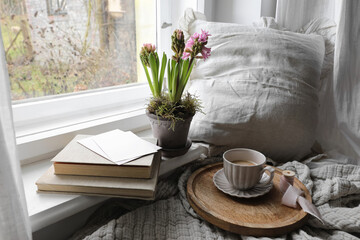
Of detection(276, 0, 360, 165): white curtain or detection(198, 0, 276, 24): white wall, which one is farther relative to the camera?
detection(198, 0, 276, 24): white wall

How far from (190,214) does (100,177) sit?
0.76ft

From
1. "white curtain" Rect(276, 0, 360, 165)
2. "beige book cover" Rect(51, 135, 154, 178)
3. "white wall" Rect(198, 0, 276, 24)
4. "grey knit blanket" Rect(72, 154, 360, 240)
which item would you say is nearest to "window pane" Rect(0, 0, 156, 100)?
"white wall" Rect(198, 0, 276, 24)

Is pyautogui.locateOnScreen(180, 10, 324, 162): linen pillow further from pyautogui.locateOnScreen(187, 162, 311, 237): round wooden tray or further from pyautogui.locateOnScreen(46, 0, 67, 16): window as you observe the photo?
pyautogui.locateOnScreen(46, 0, 67, 16): window

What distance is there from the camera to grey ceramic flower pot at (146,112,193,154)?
0.82 m

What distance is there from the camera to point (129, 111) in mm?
1137

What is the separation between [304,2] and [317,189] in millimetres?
712

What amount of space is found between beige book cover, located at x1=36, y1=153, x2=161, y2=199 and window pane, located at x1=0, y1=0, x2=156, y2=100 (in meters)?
0.38

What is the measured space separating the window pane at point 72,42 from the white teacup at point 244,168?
608 millimetres

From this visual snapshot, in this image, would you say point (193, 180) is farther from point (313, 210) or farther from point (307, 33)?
point (307, 33)

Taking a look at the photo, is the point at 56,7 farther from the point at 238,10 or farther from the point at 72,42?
the point at 238,10

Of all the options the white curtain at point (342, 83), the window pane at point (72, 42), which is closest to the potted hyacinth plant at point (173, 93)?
the window pane at point (72, 42)

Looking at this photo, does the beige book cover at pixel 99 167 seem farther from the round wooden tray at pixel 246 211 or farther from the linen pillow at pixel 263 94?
the linen pillow at pixel 263 94

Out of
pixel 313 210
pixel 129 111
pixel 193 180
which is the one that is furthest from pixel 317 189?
pixel 129 111

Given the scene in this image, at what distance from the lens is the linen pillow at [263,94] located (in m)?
0.93
